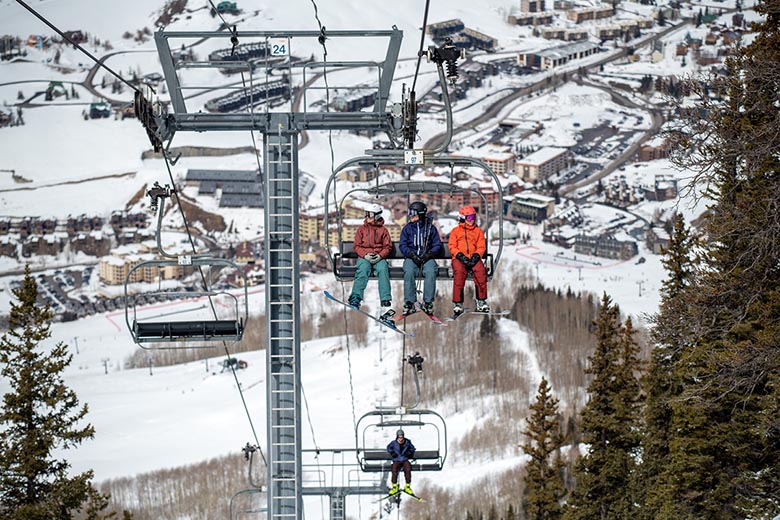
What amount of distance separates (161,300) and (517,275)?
2692 cm

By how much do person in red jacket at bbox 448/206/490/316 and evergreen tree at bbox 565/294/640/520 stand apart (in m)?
9.08

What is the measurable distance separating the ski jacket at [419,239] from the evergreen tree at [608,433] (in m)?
9.35

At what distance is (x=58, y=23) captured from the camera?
142 metres

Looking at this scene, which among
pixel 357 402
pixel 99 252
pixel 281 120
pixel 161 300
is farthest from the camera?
pixel 99 252

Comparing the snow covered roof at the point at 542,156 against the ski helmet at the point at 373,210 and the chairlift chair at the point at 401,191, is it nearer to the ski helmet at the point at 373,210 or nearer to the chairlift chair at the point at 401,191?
the chairlift chair at the point at 401,191

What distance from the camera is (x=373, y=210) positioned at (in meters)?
13.5

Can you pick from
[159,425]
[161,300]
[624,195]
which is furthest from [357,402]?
[624,195]

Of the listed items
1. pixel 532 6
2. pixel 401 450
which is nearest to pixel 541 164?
pixel 532 6

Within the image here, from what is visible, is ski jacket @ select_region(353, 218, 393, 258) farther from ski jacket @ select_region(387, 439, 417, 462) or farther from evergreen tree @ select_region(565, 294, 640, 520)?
evergreen tree @ select_region(565, 294, 640, 520)

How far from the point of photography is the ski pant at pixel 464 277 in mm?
13766

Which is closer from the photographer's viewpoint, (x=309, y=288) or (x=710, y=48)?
(x=309, y=288)

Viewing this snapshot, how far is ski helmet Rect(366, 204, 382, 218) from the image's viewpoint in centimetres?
1341

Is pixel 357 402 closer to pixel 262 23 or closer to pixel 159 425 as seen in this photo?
pixel 159 425

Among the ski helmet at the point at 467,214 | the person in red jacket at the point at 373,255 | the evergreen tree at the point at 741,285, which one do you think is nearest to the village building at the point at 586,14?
the evergreen tree at the point at 741,285
